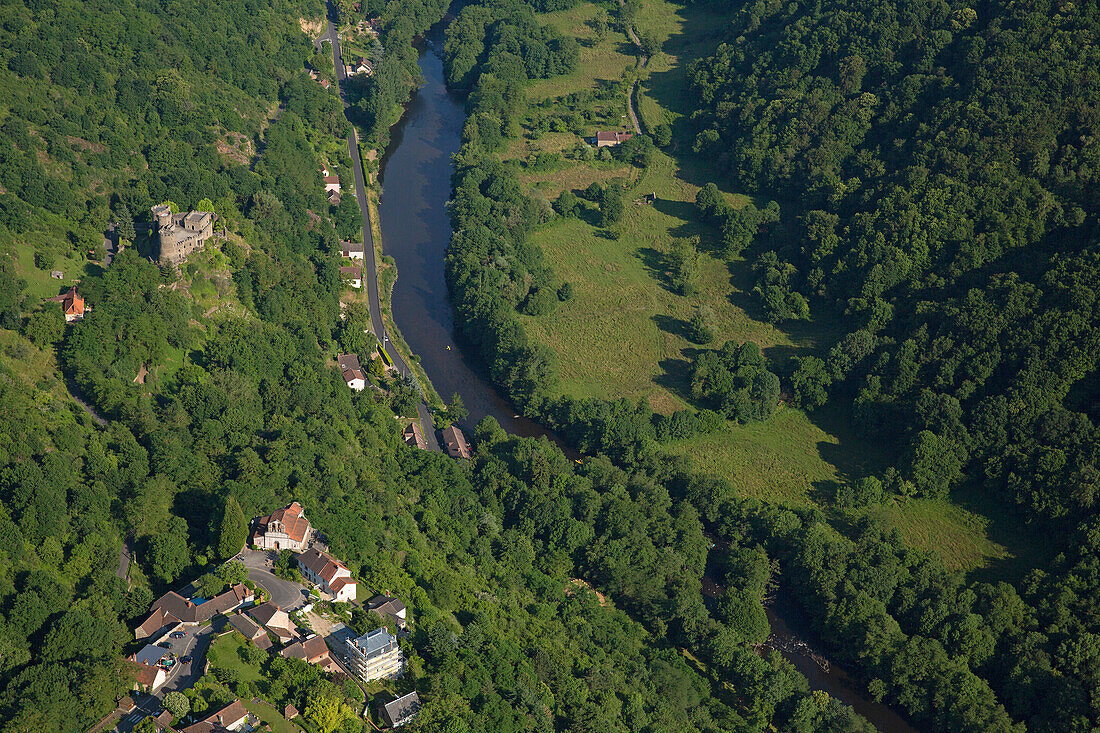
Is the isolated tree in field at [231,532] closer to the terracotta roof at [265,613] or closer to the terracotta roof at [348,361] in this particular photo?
the terracotta roof at [265,613]

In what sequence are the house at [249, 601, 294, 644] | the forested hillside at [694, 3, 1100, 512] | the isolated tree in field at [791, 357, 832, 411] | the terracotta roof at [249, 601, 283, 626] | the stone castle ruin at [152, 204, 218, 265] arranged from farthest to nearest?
the isolated tree in field at [791, 357, 832, 411] → the stone castle ruin at [152, 204, 218, 265] → the forested hillside at [694, 3, 1100, 512] → the terracotta roof at [249, 601, 283, 626] → the house at [249, 601, 294, 644]

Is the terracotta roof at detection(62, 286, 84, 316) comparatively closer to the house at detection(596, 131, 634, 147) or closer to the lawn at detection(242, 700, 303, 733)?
the lawn at detection(242, 700, 303, 733)

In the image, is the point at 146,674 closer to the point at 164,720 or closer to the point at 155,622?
the point at 164,720

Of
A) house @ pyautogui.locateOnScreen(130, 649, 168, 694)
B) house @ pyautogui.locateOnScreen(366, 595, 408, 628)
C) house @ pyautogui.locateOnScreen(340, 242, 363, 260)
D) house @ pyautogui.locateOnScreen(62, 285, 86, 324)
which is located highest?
house @ pyautogui.locateOnScreen(62, 285, 86, 324)

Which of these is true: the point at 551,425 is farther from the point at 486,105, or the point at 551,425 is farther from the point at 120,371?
the point at 486,105

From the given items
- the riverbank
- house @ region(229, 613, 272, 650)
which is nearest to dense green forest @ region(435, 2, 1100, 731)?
the riverbank

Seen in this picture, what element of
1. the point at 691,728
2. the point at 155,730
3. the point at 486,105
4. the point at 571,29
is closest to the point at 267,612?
the point at 155,730

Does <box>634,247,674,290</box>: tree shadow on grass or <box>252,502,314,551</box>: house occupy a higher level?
<box>252,502,314,551</box>: house
